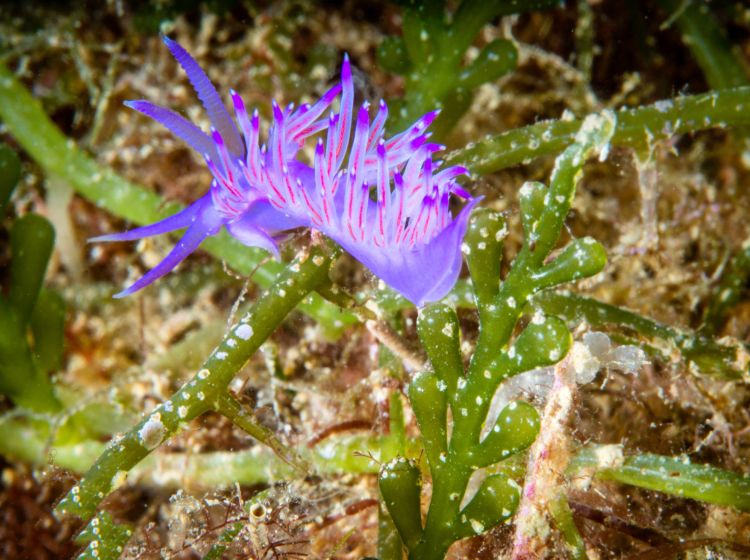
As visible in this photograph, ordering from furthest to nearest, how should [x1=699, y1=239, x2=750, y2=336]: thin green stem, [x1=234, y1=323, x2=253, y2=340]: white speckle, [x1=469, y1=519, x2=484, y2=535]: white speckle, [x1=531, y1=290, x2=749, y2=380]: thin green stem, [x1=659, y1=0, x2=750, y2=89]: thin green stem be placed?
[x1=659, y1=0, x2=750, y2=89]: thin green stem
[x1=699, y1=239, x2=750, y2=336]: thin green stem
[x1=531, y1=290, x2=749, y2=380]: thin green stem
[x1=234, y1=323, x2=253, y2=340]: white speckle
[x1=469, y1=519, x2=484, y2=535]: white speckle

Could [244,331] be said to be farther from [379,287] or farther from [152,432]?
[379,287]

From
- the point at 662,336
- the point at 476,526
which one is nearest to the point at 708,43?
the point at 662,336

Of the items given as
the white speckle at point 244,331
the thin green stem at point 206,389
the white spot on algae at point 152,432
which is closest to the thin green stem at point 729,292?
the thin green stem at point 206,389

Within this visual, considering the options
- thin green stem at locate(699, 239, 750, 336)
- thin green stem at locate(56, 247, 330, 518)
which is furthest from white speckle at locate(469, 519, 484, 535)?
thin green stem at locate(699, 239, 750, 336)

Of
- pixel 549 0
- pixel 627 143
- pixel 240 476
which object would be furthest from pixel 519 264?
pixel 549 0

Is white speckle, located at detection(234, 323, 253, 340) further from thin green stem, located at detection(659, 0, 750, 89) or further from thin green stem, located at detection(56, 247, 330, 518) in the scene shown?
thin green stem, located at detection(659, 0, 750, 89)

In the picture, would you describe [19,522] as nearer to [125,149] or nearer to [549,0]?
[125,149]
